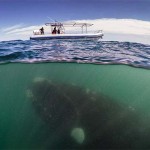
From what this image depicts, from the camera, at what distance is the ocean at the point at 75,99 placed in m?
14.9

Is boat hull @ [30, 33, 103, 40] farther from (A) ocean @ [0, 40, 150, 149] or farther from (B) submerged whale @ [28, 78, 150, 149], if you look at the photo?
(B) submerged whale @ [28, 78, 150, 149]

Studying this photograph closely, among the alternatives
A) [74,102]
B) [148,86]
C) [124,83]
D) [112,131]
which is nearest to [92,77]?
[124,83]

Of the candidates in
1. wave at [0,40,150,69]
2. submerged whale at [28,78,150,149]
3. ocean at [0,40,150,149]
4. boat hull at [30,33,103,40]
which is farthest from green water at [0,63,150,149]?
boat hull at [30,33,103,40]

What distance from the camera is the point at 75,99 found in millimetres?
17625

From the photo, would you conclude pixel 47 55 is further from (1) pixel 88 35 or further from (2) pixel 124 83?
(1) pixel 88 35

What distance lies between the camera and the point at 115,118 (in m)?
16.1

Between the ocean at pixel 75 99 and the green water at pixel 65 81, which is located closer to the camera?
the ocean at pixel 75 99

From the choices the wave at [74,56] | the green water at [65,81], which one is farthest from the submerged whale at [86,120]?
the wave at [74,56]

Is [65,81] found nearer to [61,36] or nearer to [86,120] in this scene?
[86,120]

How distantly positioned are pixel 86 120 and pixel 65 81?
10.3m

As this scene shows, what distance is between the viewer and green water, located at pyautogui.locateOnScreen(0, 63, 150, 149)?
2059 centimetres

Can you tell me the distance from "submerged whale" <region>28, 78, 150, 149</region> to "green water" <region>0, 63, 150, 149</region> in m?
1.97

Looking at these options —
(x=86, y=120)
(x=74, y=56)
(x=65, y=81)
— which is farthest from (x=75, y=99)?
(x=65, y=81)

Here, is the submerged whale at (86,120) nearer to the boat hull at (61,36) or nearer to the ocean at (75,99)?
the ocean at (75,99)
